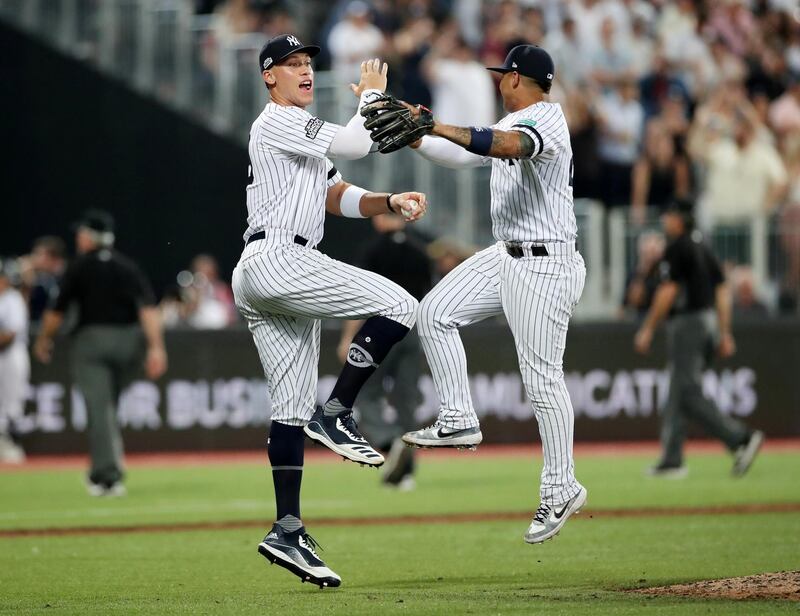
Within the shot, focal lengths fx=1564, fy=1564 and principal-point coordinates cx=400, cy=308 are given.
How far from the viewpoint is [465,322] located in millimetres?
8617

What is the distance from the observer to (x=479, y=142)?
25.2ft

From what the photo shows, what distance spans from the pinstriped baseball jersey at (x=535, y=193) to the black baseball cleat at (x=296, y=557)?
200cm

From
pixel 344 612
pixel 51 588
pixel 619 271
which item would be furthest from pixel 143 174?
pixel 344 612

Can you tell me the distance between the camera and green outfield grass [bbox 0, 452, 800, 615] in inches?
308

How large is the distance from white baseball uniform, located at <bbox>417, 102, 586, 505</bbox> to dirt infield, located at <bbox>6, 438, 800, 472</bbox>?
9613mm

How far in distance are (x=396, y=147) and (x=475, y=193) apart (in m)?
12.0

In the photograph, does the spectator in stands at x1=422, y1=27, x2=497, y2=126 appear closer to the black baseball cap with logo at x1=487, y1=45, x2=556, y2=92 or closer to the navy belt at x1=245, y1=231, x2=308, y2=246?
the black baseball cap with logo at x1=487, y1=45, x2=556, y2=92

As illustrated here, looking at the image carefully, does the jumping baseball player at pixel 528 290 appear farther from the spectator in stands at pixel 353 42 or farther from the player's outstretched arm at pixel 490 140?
the spectator in stands at pixel 353 42

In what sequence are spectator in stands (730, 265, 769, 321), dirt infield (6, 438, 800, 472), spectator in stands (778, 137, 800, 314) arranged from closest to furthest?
dirt infield (6, 438, 800, 472) < spectator in stands (778, 137, 800, 314) < spectator in stands (730, 265, 769, 321)

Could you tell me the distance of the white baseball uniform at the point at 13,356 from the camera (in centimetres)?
1750

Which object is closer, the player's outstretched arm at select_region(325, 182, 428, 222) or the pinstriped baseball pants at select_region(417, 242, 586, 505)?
the player's outstretched arm at select_region(325, 182, 428, 222)

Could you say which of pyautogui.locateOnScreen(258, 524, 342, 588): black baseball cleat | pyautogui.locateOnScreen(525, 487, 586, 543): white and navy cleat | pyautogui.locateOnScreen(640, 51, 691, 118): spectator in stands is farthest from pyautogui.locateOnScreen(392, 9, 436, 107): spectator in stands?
pyautogui.locateOnScreen(258, 524, 342, 588): black baseball cleat

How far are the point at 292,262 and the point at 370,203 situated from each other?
69 centimetres

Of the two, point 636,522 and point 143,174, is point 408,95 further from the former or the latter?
point 636,522
